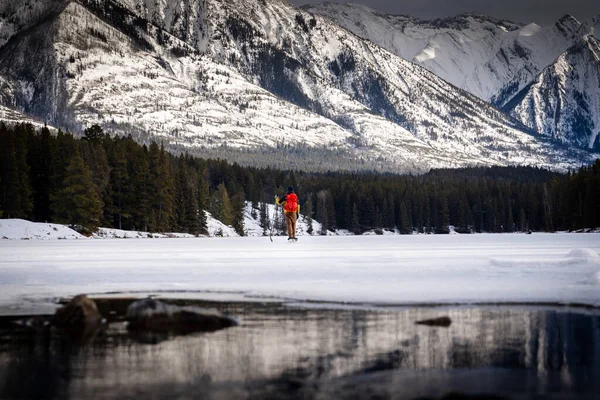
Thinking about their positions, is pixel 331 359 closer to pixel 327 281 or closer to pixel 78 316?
pixel 78 316

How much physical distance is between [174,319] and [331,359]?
171 inches

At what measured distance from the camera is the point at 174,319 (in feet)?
48.8

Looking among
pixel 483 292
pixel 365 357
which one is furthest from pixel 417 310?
pixel 365 357

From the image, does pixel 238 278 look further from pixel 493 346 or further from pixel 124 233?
pixel 124 233

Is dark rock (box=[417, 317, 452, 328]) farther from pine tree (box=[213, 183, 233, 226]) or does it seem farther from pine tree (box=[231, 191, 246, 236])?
pine tree (box=[231, 191, 246, 236])

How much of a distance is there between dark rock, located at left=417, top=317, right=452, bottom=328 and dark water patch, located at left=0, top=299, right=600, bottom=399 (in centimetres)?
14

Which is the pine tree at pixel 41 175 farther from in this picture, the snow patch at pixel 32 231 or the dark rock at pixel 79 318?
the dark rock at pixel 79 318

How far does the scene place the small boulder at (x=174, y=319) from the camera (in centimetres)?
1462

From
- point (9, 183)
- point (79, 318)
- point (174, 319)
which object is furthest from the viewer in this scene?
point (9, 183)

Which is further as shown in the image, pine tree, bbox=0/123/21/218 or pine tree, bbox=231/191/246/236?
pine tree, bbox=231/191/246/236

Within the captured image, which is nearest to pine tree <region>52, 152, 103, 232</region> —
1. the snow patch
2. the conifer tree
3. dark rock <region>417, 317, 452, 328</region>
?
the snow patch

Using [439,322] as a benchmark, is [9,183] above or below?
above

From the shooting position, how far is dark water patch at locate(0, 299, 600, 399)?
32.6 ft

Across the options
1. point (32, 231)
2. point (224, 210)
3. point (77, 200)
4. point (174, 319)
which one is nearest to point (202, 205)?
point (224, 210)
